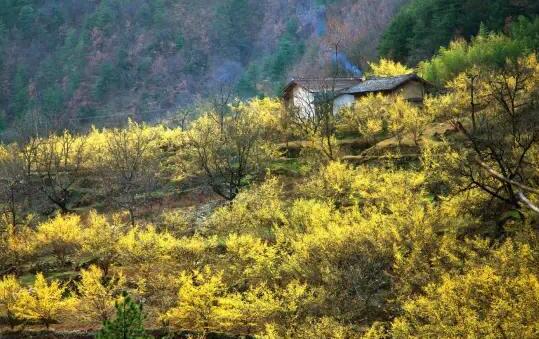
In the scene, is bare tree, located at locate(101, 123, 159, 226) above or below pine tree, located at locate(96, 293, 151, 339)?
above

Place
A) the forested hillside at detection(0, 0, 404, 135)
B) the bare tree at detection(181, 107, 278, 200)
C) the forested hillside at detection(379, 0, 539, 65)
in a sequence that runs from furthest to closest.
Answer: the forested hillside at detection(0, 0, 404, 135) < the forested hillside at detection(379, 0, 539, 65) < the bare tree at detection(181, 107, 278, 200)

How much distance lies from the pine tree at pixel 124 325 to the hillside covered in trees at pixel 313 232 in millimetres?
44

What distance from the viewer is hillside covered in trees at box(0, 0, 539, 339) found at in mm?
17234

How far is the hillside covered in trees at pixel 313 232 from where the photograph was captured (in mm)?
17234

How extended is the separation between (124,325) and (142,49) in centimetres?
12308

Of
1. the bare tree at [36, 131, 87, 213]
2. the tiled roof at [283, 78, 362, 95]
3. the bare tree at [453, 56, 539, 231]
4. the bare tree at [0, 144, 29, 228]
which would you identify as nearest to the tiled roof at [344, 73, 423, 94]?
the tiled roof at [283, 78, 362, 95]

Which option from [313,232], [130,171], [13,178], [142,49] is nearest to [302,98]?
[130,171]

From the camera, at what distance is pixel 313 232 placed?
24188 millimetres

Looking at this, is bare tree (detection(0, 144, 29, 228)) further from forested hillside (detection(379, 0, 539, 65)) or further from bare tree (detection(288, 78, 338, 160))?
forested hillside (detection(379, 0, 539, 65))

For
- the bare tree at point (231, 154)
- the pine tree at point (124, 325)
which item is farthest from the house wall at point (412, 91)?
the pine tree at point (124, 325)

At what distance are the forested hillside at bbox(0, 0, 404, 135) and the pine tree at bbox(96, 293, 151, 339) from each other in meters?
93.2

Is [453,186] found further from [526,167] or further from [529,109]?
[529,109]

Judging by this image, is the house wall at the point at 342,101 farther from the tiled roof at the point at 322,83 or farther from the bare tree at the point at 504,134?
the bare tree at the point at 504,134

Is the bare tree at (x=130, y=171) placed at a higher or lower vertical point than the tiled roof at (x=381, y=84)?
lower
